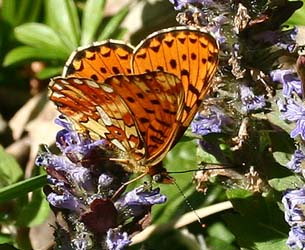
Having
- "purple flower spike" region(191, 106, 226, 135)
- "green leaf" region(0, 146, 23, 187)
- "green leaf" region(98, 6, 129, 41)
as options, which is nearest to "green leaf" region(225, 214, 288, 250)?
"purple flower spike" region(191, 106, 226, 135)

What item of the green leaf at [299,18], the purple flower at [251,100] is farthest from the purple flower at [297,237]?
the green leaf at [299,18]

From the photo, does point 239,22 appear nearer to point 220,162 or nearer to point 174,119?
point 174,119

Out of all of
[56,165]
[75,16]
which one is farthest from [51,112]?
[56,165]

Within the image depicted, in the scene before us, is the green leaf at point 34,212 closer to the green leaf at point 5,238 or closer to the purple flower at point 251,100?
the green leaf at point 5,238

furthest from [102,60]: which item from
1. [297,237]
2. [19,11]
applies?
[19,11]

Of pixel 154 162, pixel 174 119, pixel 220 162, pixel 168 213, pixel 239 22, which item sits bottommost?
pixel 168 213

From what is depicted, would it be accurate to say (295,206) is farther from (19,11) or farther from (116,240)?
(19,11)
